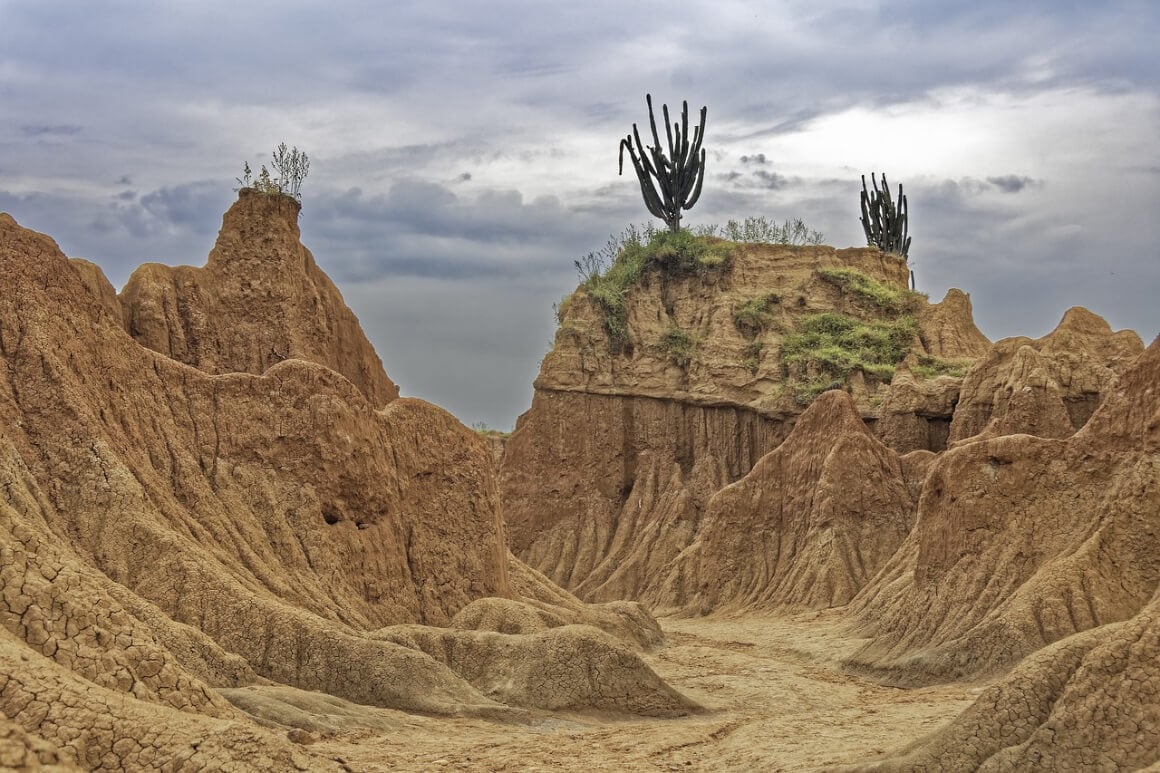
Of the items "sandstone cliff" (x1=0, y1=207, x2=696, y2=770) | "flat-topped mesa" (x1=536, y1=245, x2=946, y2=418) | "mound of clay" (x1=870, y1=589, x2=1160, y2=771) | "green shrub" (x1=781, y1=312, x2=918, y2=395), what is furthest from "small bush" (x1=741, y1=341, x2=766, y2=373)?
"mound of clay" (x1=870, y1=589, x2=1160, y2=771)

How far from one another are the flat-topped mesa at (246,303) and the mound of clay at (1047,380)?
1732cm

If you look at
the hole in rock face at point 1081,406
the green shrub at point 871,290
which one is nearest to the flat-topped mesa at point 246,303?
the hole in rock face at point 1081,406

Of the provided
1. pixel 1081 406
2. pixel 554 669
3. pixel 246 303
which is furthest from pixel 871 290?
pixel 554 669

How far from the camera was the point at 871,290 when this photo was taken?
59469 mm

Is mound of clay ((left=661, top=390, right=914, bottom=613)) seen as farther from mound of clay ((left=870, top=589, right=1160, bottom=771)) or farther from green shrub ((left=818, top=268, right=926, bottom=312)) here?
mound of clay ((left=870, top=589, right=1160, bottom=771))

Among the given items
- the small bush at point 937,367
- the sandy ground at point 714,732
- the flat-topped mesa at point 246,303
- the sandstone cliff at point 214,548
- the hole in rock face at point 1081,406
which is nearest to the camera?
the sandstone cliff at point 214,548

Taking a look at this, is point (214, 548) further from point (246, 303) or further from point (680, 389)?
point (680, 389)

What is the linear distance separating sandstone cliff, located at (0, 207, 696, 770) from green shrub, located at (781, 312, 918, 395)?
22924mm

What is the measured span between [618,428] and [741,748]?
120 feet

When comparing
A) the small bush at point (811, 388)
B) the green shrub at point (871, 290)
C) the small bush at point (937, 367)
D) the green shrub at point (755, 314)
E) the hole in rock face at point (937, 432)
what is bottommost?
the hole in rock face at point (937, 432)

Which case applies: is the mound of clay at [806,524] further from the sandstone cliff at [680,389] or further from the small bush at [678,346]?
the small bush at [678,346]

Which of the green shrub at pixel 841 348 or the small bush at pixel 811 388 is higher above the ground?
the green shrub at pixel 841 348

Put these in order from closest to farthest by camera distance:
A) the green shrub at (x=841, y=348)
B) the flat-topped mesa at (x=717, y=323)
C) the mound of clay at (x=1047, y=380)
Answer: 1. the mound of clay at (x=1047, y=380)
2. the green shrub at (x=841, y=348)
3. the flat-topped mesa at (x=717, y=323)

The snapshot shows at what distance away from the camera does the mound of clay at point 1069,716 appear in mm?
15828
